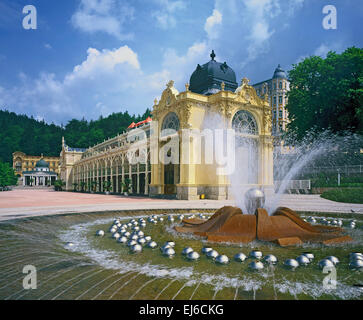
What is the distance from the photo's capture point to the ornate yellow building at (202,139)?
28.6 m

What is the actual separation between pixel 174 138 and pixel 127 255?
26.3 meters

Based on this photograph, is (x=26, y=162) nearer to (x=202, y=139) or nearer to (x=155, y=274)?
(x=202, y=139)

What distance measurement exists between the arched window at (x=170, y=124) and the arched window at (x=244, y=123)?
6.69m

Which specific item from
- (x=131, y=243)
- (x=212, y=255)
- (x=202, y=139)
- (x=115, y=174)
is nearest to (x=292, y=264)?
(x=212, y=255)

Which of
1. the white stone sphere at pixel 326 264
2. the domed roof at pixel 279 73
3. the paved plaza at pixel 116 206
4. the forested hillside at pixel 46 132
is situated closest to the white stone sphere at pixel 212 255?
the white stone sphere at pixel 326 264

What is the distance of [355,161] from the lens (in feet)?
121

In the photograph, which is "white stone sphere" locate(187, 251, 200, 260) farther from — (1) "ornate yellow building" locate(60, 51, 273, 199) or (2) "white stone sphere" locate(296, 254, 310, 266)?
(1) "ornate yellow building" locate(60, 51, 273, 199)

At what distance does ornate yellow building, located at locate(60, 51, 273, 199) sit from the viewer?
93.7ft

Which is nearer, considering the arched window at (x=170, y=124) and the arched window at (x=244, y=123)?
the arched window at (x=244, y=123)

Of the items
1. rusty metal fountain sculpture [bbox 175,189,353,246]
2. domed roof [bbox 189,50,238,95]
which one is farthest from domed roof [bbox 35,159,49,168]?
rusty metal fountain sculpture [bbox 175,189,353,246]

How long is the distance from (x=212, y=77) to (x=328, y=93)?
1408 centimetres

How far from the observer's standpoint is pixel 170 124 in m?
31.9

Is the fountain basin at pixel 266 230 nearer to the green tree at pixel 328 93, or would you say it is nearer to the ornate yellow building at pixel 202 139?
the ornate yellow building at pixel 202 139
